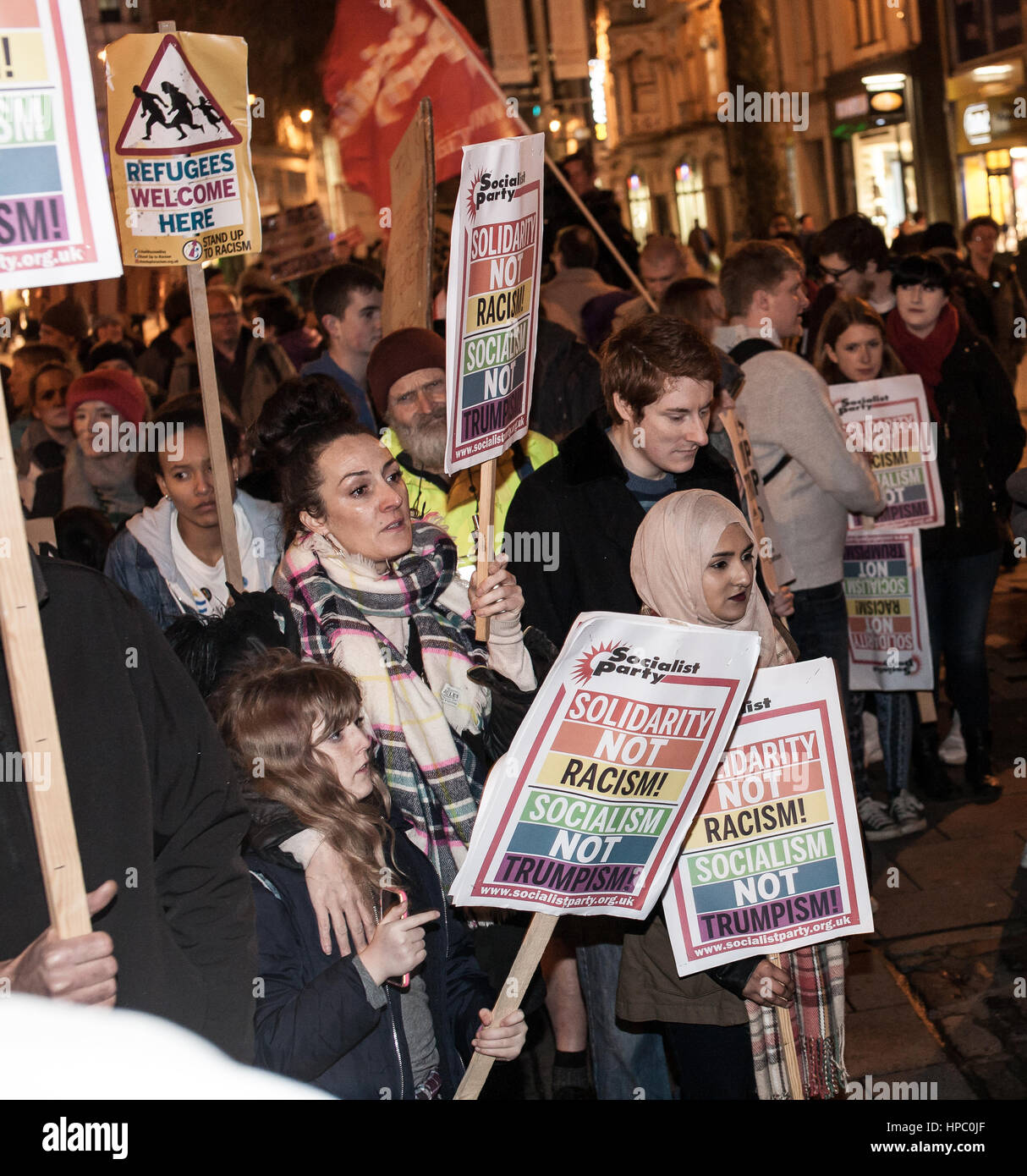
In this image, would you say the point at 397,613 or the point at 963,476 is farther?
the point at 963,476

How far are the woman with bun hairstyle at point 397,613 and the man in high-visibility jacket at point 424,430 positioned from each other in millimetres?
919

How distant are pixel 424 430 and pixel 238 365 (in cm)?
427

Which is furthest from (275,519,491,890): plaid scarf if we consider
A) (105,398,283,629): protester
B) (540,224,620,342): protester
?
(540,224,620,342): protester

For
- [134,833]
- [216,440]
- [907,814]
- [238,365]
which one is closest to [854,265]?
[907,814]

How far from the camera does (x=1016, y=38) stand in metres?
23.2

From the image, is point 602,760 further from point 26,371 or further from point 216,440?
point 26,371

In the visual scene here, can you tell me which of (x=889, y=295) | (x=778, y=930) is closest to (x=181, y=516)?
(x=778, y=930)

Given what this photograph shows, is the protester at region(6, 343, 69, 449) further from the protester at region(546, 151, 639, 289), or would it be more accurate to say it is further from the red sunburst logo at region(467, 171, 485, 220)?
the red sunburst logo at region(467, 171, 485, 220)

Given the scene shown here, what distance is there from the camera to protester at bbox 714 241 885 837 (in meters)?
5.16

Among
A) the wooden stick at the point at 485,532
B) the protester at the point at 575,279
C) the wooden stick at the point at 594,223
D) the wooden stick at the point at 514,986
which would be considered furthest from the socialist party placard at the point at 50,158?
the protester at the point at 575,279

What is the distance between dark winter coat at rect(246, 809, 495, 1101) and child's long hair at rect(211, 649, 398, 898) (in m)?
0.11

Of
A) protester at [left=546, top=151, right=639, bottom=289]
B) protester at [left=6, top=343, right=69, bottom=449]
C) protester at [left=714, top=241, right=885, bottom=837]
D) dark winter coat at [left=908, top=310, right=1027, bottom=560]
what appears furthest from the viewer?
protester at [left=546, top=151, right=639, bottom=289]

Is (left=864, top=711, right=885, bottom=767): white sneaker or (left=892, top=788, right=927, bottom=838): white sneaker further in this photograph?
(left=864, top=711, right=885, bottom=767): white sneaker

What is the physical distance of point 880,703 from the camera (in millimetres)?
5891
